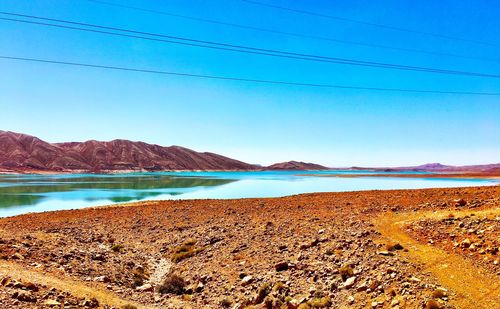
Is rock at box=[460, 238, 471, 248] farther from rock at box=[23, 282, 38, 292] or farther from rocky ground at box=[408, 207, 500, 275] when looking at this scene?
rock at box=[23, 282, 38, 292]

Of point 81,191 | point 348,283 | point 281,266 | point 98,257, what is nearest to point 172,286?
point 281,266

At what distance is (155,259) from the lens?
54.4 ft

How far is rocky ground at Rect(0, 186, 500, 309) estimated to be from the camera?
9.65m

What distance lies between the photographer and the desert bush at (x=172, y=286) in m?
12.5

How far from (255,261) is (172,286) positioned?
3574 mm

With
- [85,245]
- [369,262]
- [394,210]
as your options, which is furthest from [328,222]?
[85,245]

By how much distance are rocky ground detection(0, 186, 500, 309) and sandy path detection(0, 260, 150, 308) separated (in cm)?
8

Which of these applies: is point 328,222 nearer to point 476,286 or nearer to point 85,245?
point 476,286

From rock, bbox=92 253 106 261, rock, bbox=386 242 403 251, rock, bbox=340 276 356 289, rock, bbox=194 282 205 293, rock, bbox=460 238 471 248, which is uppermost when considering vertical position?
rock, bbox=460 238 471 248

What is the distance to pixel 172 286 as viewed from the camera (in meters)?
12.6

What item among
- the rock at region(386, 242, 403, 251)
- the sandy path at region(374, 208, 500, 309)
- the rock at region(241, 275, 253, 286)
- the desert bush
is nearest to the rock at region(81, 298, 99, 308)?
the desert bush

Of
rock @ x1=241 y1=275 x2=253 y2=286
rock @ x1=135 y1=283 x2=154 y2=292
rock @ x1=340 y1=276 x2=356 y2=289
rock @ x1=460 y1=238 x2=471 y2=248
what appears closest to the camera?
rock @ x1=340 y1=276 x2=356 y2=289

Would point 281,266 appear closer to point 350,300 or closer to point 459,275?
point 350,300

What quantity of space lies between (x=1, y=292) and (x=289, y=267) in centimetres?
911
